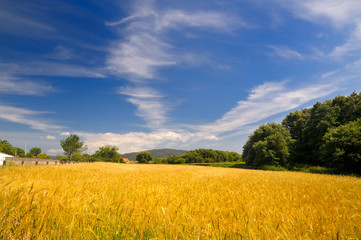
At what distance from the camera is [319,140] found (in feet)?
114

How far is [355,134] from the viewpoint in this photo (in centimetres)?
2330

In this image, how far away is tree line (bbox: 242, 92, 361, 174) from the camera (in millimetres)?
23531

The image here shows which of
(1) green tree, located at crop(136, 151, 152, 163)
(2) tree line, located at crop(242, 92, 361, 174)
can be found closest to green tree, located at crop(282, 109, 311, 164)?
(2) tree line, located at crop(242, 92, 361, 174)

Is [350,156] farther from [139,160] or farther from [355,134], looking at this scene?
[139,160]

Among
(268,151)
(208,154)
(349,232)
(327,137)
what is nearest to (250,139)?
(268,151)

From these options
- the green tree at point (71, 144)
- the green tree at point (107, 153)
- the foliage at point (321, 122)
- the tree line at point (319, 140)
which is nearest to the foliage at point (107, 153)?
the green tree at point (107, 153)

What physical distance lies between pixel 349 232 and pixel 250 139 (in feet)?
178

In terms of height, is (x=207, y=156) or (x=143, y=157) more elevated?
(x=207, y=156)

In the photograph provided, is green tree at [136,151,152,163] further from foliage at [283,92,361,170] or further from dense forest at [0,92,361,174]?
foliage at [283,92,361,170]

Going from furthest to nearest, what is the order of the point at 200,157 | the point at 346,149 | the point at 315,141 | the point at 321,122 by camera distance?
the point at 200,157
the point at 315,141
the point at 321,122
the point at 346,149

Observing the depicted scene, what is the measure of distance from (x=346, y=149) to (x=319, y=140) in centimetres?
1246

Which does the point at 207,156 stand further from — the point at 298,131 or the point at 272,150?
the point at 272,150

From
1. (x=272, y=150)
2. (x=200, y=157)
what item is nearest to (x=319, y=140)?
(x=272, y=150)

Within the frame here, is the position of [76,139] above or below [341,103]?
below
